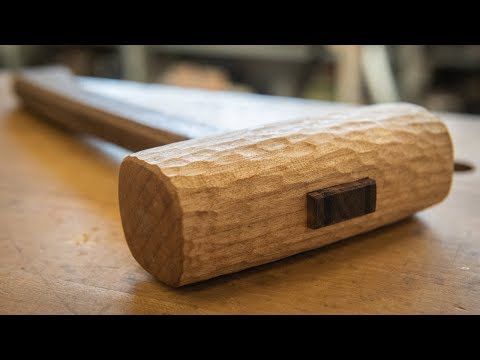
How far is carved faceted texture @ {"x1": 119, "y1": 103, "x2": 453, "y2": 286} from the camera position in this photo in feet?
2.62

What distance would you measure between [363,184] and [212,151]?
0.80 feet

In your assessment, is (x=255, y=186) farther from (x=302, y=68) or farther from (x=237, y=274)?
(x=302, y=68)

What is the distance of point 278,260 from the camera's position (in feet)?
3.11

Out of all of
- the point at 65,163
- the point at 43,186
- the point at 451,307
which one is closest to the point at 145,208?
the point at 451,307

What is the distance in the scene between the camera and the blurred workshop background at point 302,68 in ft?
8.64

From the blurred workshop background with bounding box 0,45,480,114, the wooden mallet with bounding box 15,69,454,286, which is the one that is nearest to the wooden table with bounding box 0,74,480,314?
the wooden mallet with bounding box 15,69,454,286

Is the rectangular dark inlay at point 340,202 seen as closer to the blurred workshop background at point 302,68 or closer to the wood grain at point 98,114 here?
the wood grain at point 98,114

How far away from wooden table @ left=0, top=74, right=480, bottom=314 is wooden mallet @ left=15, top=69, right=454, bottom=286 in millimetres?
39

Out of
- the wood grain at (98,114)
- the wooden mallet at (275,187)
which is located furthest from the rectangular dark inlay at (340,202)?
the wood grain at (98,114)

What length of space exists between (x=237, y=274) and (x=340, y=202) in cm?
19

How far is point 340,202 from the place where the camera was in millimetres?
891

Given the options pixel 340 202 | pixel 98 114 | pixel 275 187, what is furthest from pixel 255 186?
pixel 98 114

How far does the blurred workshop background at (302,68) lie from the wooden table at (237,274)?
4.68 feet

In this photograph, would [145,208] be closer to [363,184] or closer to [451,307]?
[363,184]
